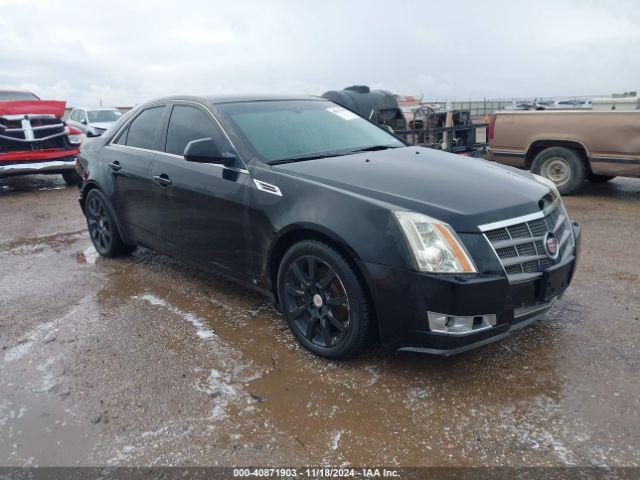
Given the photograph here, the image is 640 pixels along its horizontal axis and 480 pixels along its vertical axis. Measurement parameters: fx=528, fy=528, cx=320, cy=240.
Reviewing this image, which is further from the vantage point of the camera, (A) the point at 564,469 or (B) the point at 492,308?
(B) the point at 492,308

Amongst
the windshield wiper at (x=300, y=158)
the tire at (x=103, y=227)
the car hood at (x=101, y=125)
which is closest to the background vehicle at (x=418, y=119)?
the tire at (x=103, y=227)

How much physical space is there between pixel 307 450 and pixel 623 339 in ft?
7.47

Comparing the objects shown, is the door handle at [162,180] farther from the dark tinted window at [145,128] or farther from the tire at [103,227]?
the tire at [103,227]

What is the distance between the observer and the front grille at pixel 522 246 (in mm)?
2814

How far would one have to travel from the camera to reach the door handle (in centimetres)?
421

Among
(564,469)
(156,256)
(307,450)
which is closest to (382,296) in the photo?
(307,450)

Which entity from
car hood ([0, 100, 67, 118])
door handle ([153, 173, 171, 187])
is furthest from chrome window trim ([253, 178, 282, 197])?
car hood ([0, 100, 67, 118])

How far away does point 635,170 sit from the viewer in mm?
7312

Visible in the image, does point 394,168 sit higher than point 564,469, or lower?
higher

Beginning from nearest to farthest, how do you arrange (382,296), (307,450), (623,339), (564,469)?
(564,469) < (307,450) < (382,296) < (623,339)

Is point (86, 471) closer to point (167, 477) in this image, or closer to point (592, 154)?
point (167, 477)

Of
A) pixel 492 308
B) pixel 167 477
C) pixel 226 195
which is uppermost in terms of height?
pixel 226 195

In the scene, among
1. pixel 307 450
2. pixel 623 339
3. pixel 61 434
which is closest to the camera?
pixel 307 450

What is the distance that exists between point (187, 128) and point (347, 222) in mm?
1918
